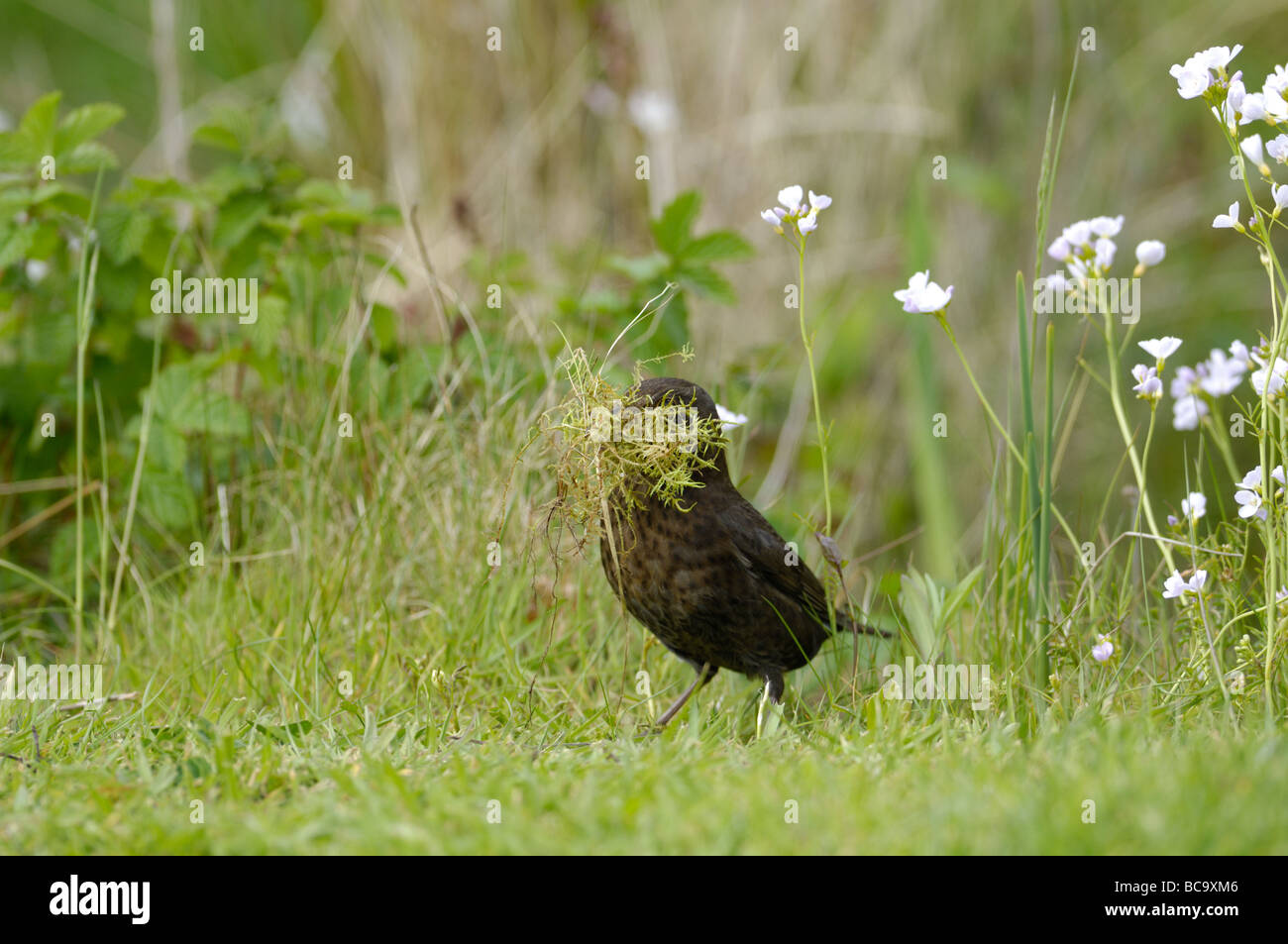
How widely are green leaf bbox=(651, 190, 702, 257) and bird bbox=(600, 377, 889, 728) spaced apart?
46.6 inches

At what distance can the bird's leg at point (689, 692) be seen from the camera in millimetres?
3310

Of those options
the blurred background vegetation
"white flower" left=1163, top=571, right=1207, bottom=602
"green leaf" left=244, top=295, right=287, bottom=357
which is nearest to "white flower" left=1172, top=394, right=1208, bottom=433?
"white flower" left=1163, top=571, right=1207, bottom=602

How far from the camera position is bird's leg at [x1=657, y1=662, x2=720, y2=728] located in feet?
10.9

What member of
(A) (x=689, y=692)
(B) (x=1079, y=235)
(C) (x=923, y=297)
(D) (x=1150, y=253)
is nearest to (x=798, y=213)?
(C) (x=923, y=297)

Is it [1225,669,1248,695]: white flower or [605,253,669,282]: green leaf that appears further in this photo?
[605,253,669,282]: green leaf

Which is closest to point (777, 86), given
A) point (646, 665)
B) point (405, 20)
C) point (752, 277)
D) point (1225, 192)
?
point (752, 277)

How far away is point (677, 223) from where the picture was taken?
429 centimetres

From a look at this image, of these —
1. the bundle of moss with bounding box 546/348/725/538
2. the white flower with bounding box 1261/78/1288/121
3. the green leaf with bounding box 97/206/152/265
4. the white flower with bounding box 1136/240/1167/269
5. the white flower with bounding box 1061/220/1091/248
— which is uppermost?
the green leaf with bounding box 97/206/152/265

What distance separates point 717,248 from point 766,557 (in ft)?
4.65

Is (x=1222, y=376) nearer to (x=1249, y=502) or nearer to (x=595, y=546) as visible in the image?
(x=1249, y=502)

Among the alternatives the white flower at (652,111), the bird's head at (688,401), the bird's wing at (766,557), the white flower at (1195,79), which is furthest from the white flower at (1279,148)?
the white flower at (652,111)

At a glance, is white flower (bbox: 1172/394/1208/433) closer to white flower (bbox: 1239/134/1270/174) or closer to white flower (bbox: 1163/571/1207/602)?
white flower (bbox: 1163/571/1207/602)

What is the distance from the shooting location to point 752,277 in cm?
651
